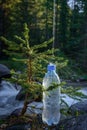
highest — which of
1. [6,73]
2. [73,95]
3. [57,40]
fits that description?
[73,95]

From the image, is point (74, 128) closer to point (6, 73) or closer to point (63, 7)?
point (6, 73)

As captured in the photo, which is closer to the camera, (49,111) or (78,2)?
(49,111)

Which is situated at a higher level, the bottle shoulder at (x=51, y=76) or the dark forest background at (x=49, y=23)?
the bottle shoulder at (x=51, y=76)

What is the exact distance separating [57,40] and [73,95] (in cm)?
2245

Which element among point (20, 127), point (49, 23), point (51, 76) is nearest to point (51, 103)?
point (51, 76)

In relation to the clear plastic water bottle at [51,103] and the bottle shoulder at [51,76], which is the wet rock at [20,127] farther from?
the bottle shoulder at [51,76]

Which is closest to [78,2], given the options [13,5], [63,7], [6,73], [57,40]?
[63,7]

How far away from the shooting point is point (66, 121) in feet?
13.3

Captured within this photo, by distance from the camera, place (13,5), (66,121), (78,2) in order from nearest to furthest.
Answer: (66,121), (13,5), (78,2)

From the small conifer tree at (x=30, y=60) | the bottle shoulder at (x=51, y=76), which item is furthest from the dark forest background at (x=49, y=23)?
the bottle shoulder at (x=51, y=76)

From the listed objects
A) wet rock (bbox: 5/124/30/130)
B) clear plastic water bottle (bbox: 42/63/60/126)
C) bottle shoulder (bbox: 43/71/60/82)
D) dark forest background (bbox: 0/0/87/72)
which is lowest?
dark forest background (bbox: 0/0/87/72)

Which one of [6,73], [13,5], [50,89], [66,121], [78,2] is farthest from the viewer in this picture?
[78,2]

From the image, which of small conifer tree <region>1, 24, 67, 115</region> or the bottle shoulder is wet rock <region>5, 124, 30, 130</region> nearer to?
small conifer tree <region>1, 24, 67, 115</region>

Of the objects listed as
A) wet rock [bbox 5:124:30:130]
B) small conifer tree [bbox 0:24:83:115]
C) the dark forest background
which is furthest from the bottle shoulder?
the dark forest background
